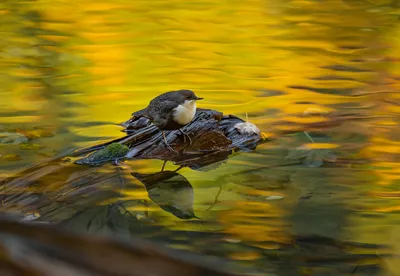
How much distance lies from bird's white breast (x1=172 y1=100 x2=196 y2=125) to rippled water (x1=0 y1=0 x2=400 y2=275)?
1.19 feet

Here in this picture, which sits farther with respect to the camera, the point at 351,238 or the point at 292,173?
the point at 292,173

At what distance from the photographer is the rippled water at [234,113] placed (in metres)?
3.71

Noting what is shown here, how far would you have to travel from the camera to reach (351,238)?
3596 mm

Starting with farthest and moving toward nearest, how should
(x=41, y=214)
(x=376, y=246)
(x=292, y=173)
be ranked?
1. (x=292, y=173)
2. (x=41, y=214)
3. (x=376, y=246)

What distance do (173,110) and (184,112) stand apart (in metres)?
0.08

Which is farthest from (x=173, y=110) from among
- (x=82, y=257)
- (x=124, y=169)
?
(x=82, y=257)

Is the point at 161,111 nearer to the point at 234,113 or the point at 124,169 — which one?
the point at 124,169

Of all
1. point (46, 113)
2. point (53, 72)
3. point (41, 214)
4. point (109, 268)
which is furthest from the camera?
point (53, 72)

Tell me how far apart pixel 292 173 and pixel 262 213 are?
2.51ft

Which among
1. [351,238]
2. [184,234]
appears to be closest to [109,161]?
[184,234]

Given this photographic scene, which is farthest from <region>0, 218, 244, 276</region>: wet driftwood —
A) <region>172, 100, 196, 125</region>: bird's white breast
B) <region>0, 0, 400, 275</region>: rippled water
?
<region>172, 100, 196, 125</region>: bird's white breast

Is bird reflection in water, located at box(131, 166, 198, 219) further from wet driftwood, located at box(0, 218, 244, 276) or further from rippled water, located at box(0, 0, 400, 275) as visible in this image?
wet driftwood, located at box(0, 218, 244, 276)

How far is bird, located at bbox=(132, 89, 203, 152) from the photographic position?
468 centimetres

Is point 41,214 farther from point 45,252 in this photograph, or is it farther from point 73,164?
point 45,252
